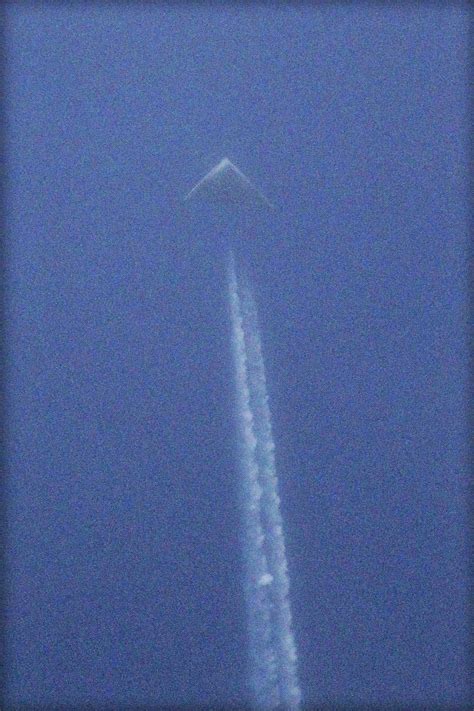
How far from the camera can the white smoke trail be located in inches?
65.4

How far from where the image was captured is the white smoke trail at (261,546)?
1662 mm

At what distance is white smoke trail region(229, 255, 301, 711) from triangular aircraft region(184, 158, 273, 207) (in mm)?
284

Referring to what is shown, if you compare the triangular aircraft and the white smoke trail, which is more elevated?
the triangular aircraft

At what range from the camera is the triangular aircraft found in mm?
1626

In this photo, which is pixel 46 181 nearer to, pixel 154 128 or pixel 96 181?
pixel 96 181

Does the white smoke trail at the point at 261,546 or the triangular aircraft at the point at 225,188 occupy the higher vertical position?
the triangular aircraft at the point at 225,188

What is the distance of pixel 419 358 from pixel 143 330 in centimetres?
62

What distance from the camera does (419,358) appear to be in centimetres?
168

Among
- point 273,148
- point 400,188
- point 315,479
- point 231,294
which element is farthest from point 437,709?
point 273,148

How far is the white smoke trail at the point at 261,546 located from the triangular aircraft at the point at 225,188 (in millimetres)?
284

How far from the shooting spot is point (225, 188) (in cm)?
163

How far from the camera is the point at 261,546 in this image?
167cm

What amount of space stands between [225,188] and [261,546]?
2.61 feet

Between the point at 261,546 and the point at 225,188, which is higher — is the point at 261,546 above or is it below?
below
